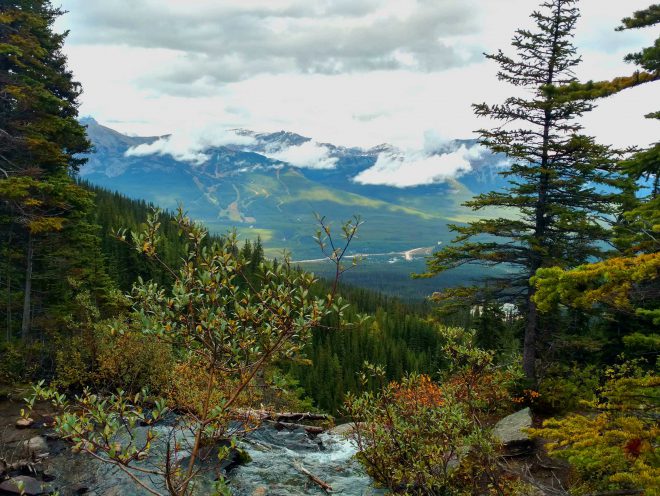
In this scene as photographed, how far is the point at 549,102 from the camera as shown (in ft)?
62.0

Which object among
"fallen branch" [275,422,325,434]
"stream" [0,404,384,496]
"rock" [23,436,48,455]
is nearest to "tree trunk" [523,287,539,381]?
"stream" [0,404,384,496]

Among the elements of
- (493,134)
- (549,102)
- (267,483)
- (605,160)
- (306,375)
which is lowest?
(306,375)

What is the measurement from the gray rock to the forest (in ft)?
1.56

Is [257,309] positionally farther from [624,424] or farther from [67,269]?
[67,269]

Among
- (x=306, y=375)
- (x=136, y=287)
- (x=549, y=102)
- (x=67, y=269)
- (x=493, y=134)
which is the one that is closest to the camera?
(x=136, y=287)

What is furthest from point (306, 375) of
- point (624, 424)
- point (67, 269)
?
point (624, 424)

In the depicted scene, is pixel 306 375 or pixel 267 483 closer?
pixel 267 483

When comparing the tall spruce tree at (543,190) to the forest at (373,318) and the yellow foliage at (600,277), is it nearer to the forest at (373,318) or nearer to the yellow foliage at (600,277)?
the forest at (373,318)

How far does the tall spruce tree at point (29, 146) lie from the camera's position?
2241cm

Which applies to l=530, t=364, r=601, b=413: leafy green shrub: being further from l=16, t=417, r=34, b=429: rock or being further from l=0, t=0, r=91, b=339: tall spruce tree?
l=0, t=0, r=91, b=339: tall spruce tree

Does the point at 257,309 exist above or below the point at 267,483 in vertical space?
above

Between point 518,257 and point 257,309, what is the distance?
56.5 feet

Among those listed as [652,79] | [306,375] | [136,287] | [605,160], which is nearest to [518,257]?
[605,160]

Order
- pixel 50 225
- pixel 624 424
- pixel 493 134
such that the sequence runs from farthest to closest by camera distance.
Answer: pixel 50 225
pixel 493 134
pixel 624 424
